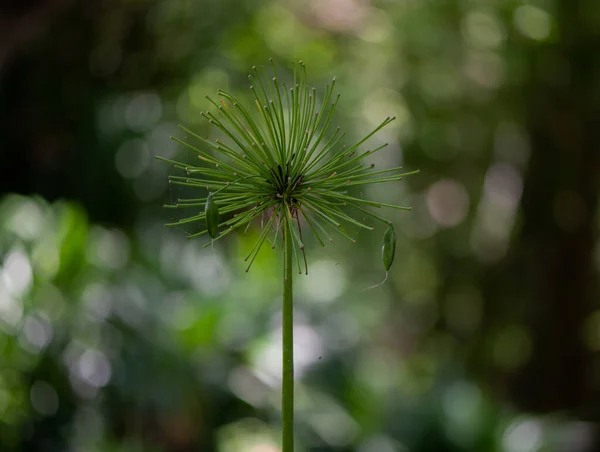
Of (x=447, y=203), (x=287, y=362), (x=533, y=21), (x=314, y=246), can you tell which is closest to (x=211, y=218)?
(x=287, y=362)

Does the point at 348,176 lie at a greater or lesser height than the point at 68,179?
lesser

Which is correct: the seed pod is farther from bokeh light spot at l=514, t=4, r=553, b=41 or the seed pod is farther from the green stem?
bokeh light spot at l=514, t=4, r=553, b=41

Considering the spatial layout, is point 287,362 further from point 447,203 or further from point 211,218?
point 447,203

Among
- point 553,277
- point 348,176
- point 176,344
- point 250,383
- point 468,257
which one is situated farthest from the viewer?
point 468,257

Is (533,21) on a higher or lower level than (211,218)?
higher

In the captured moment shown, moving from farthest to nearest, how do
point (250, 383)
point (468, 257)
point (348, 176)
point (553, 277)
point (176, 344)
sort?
point (468, 257) < point (553, 277) < point (250, 383) < point (176, 344) < point (348, 176)

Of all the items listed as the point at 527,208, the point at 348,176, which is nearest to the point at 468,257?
the point at 527,208

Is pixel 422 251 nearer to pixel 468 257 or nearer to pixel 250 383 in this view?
pixel 468 257
